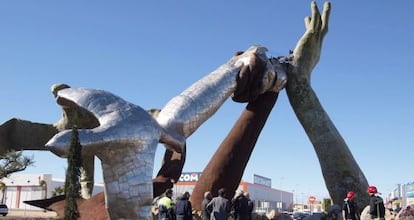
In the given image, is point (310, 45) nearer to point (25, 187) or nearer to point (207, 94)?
point (207, 94)

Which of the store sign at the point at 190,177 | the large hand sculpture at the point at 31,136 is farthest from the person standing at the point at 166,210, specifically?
the store sign at the point at 190,177

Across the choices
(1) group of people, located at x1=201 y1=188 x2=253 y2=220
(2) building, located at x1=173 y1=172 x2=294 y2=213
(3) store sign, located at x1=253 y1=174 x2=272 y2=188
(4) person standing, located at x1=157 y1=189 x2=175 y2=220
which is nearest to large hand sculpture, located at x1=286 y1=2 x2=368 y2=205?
(1) group of people, located at x1=201 y1=188 x2=253 y2=220

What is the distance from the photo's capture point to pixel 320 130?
17.2m

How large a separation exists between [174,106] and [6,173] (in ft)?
67.3

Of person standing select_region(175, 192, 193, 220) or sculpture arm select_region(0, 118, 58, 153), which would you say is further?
sculpture arm select_region(0, 118, 58, 153)

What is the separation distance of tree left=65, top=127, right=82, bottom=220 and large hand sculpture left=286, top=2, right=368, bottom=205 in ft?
33.8

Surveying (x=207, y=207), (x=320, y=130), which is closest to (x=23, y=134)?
(x=207, y=207)

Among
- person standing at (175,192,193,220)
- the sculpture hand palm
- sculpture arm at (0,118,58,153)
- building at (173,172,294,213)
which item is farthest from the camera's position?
building at (173,172,294,213)

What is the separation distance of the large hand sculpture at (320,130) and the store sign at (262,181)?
2431 inches

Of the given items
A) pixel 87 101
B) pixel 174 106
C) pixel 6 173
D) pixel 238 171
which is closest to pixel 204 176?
pixel 238 171

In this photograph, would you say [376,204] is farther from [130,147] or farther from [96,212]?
[96,212]

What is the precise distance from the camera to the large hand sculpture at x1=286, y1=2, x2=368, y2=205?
16750mm

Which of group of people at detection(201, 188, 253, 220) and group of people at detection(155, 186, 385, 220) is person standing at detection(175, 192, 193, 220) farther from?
group of people at detection(201, 188, 253, 220)

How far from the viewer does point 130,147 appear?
1048 centimetres
